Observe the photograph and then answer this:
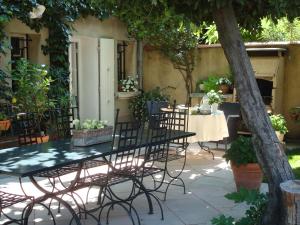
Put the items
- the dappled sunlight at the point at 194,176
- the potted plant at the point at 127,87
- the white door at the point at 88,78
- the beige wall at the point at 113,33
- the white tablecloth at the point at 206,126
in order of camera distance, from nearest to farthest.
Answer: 1. the dappled sunlight at the point at 194,176
2. the white tablecloth at the point at 206,126
3. the beige wall at the point at 113,33
4. the white door at the point at 88,78
5. the potted plant at the point at 127,87

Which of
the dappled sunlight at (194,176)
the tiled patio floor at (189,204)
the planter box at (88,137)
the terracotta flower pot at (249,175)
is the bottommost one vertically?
the tiled patio floor at (189,204)

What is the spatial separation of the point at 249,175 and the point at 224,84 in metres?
4.37

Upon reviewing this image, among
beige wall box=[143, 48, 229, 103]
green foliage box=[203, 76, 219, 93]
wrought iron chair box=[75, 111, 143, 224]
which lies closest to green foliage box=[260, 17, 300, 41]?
beige wall box=[143, 48, 229, 103]

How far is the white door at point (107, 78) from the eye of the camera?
9.55m

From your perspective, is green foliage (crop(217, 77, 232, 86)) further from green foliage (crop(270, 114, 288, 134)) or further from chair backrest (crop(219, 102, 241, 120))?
green foliage (crop(270, 114, 288, 134))

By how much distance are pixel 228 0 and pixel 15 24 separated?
5243 mm

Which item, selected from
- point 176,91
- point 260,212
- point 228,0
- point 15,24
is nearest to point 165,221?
point 260,212

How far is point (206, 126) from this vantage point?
280 inches

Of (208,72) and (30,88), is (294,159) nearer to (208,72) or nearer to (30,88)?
(208,72)

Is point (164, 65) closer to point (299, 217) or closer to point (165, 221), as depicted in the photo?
point (165, 221)

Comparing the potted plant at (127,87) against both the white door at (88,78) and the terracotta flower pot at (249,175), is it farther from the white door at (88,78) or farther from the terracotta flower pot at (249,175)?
the terracotta flower pot at (249,175)

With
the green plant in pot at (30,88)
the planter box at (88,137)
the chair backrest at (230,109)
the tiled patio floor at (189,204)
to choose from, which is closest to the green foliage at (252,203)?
the tiled patio floor at (189,204)

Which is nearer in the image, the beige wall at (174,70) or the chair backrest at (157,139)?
the chair backrest at (157,139)

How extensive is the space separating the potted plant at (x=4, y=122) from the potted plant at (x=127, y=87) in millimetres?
3456
